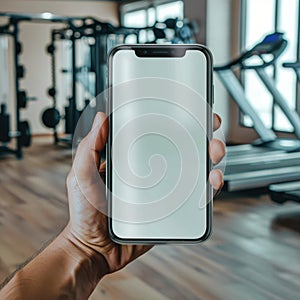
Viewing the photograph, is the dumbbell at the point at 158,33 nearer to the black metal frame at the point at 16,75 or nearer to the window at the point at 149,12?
the black metal frame at the point at 16,75

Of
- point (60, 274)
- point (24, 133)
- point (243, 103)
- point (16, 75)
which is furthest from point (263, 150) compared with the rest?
point (60, 274)

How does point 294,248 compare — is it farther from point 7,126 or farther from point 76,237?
point 7,126

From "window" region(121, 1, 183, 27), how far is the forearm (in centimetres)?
595

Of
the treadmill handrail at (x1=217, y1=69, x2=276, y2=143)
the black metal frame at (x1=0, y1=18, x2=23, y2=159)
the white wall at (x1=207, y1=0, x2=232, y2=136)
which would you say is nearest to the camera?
the treadmill handrail at (x1=217, y1=69, x2=276, y2=143)

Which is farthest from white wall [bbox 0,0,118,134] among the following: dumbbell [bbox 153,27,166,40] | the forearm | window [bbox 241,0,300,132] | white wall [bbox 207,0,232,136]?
the forearm

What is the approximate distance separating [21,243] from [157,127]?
2093 millimetres

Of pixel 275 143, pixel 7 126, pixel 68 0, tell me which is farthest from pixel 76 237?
pixel 68 0

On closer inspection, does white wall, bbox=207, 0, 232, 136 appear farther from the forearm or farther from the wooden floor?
the forearm

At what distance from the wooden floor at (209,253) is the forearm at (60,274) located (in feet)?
4.18

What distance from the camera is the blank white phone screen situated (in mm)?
487

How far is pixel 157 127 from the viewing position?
49cm

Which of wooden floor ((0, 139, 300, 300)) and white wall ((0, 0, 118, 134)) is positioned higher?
white wall ((0, 0, 118, 134))

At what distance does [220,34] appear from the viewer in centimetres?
583

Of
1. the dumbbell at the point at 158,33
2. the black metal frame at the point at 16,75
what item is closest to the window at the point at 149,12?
the dumbbell at the point at 158,33
